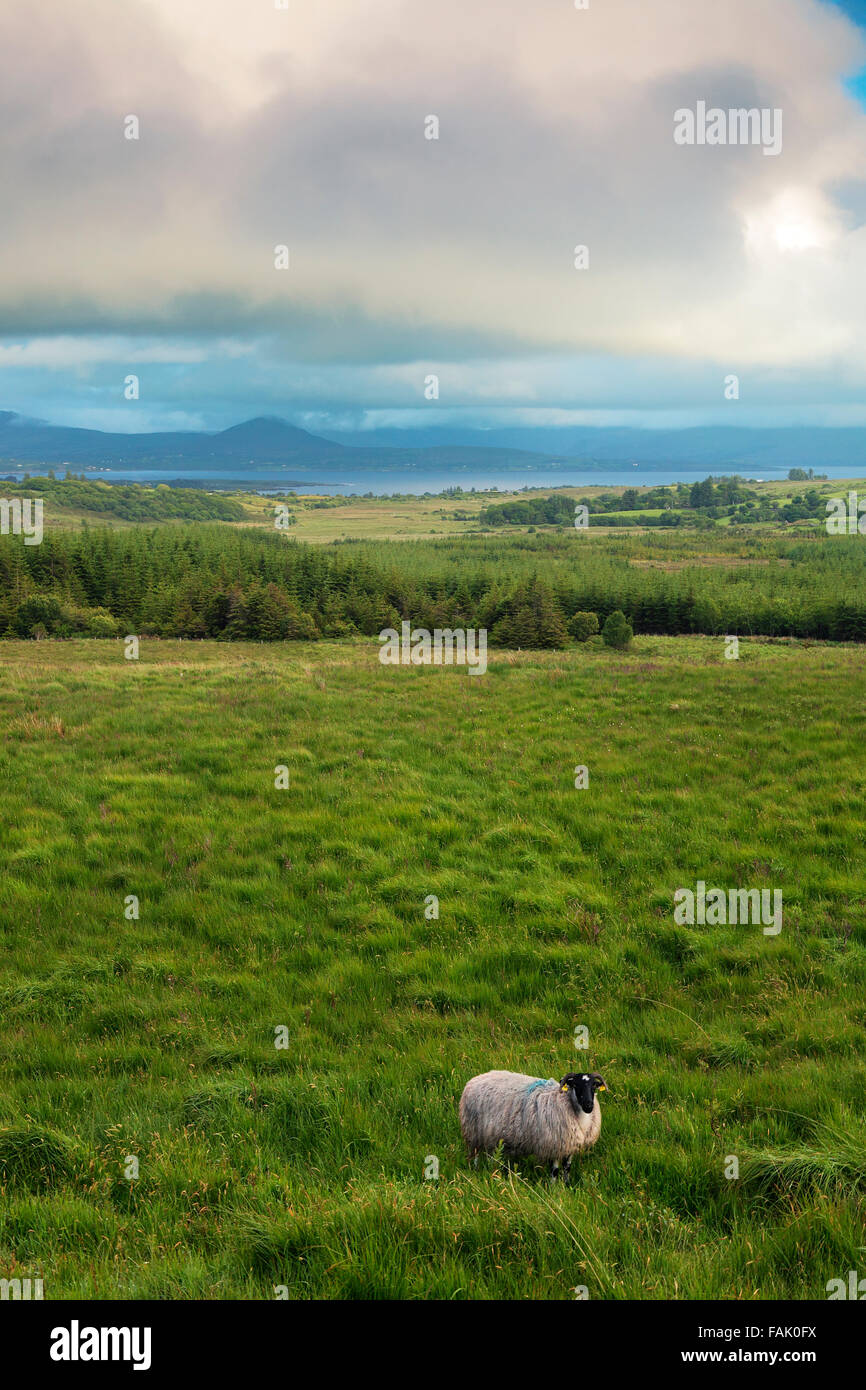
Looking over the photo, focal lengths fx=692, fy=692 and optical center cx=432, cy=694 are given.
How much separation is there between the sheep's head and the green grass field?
1.57 ft

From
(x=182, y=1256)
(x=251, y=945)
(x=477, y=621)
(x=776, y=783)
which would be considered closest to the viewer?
(x=182, y=1256)

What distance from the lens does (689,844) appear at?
42.8 ft

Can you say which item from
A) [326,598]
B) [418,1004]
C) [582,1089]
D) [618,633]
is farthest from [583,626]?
[582,1089]

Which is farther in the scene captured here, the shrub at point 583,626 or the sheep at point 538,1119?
the shrub at point 583,626

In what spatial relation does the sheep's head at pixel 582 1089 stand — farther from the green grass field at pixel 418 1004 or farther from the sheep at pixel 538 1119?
the green grass field at pixel 418 1004

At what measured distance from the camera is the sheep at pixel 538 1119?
5.97 metres

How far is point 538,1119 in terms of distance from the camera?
601 cm

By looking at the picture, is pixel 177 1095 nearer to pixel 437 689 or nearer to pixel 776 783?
pixel 776 783

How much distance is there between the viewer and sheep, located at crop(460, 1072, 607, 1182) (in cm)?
597

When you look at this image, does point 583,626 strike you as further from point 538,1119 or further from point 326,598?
point 538,1119

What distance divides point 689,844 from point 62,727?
17.6 m

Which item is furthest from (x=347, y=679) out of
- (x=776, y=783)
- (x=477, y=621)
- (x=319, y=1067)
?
(x=477, y=621)

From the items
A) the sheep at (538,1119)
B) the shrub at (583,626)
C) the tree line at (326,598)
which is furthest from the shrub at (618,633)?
the sheep at (538,1119)

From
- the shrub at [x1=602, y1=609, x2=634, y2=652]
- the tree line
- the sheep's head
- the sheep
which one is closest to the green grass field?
the sheep
